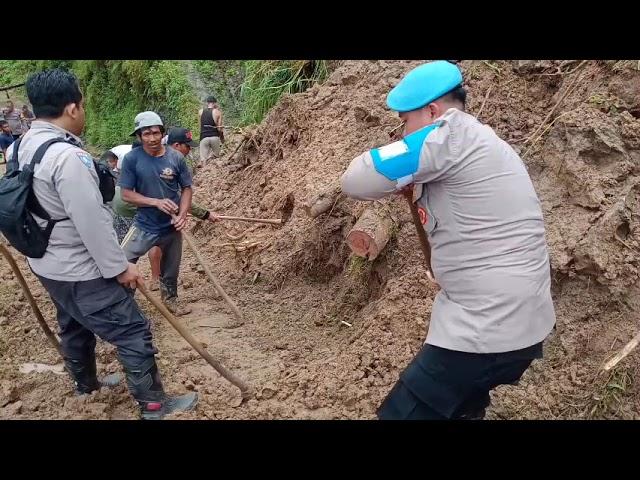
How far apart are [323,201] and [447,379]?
2793 millimetres

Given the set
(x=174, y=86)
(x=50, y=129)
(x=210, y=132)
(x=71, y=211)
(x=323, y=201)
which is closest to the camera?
(x=71, y=211)

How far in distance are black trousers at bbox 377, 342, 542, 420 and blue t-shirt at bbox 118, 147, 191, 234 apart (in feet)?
10.4

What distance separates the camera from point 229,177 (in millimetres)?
8156

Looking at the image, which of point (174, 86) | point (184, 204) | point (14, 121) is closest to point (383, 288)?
point (184, 204)

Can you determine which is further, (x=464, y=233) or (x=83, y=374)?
(x=83, y=374)

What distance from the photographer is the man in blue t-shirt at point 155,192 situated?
15.1 ft

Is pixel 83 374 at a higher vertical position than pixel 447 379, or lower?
lower

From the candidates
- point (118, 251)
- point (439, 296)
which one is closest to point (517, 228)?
point (439, 296)

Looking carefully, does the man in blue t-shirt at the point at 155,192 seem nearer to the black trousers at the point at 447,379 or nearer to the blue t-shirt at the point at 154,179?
the blue t-shirt at the point at 154,179

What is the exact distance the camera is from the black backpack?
2.70 m

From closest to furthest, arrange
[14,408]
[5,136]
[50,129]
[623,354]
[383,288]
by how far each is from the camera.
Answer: [50,129] < [623,354] < [14,408] < [383,288] < [5,136]

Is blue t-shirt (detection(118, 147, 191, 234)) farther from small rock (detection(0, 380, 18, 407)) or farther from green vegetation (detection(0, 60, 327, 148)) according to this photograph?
green vegetation (detection(0, 60, 327, 148))

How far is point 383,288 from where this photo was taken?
14.4 feet

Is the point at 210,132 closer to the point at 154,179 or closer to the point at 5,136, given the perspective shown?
the point at 5,136
